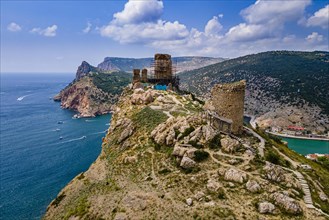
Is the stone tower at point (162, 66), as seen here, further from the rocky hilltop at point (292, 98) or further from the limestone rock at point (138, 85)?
the rocky hilltop at point (292, 98)

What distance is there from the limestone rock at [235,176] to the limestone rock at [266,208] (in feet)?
12.2

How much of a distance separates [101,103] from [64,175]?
11903cm

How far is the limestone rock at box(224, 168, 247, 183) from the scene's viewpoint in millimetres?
26973

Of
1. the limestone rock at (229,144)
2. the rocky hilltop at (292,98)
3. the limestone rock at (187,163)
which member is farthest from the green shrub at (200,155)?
the rocky hilltop at (292,98)

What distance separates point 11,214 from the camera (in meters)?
57.2

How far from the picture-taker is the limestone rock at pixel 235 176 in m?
27.0

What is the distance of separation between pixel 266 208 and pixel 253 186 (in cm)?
296

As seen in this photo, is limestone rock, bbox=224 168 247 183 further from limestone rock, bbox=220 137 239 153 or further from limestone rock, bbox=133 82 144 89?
limestone rock, bbox=133 82 144 89

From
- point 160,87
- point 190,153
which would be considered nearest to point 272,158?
point 190,153

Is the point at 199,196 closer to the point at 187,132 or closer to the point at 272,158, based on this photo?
the point at 272,158

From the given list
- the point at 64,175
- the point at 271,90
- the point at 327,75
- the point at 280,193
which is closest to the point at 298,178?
the point at 280,193

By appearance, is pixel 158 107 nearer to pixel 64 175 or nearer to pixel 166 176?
pixel 166 176

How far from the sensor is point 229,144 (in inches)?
1291

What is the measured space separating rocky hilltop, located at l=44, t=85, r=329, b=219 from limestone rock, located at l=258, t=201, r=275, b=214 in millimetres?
82
